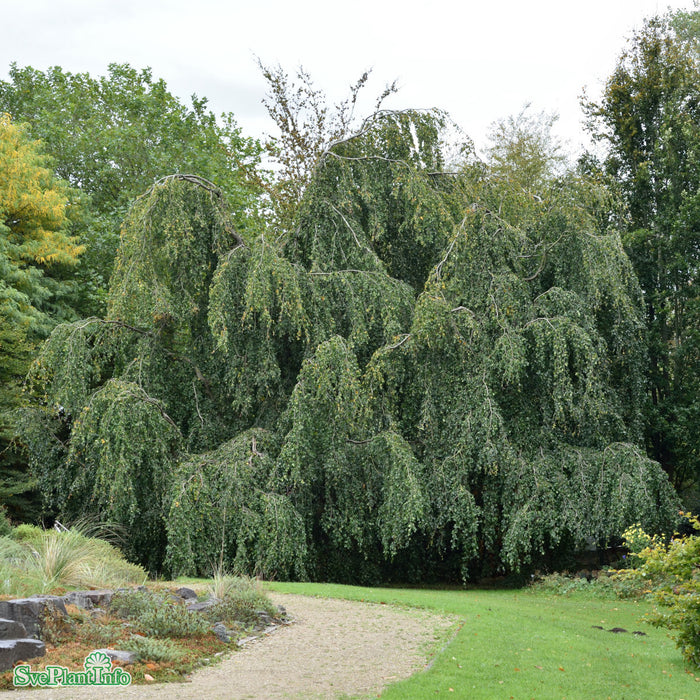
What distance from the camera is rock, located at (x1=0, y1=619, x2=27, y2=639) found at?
4.83m

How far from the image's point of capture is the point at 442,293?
10156mm

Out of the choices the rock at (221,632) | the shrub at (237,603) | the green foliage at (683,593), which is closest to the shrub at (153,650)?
the rock at (221,632)

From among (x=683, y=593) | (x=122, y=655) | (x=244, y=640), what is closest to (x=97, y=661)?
(x=122, y=655)

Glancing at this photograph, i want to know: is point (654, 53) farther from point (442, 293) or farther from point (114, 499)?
point (114, 499)

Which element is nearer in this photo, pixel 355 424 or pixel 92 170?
pixel 355 424

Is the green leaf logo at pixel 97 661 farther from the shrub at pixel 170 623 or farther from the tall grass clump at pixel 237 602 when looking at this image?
the tall grass clump at pixel 237 602

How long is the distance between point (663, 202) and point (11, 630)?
12.9 metres

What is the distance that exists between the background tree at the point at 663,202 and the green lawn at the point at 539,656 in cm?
548

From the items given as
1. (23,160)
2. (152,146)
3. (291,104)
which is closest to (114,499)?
(23,160)

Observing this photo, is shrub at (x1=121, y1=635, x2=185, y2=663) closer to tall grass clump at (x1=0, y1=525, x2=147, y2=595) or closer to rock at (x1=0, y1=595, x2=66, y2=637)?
rock at (x1=0, y1=595, x2=66, y2=637)

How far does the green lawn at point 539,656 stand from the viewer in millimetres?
4781

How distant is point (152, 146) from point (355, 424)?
1188cm

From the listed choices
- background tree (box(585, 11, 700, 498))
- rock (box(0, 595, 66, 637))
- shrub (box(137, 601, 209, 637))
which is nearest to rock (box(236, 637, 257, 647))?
shrub (box(137, 601, 209, 637))

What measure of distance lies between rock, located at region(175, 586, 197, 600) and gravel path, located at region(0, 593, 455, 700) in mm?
964
